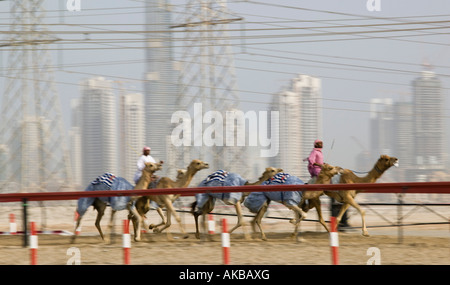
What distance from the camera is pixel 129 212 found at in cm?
1700

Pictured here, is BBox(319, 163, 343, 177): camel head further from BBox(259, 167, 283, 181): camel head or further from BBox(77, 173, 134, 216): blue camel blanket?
BBox(77, 173, 134, 216): blue camel blanket

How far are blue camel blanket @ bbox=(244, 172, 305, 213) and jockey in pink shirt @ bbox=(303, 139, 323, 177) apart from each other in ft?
5.03

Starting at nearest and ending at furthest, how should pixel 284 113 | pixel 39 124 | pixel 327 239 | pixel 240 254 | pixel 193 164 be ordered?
pixel 240 254 → pixel 327 239 → pixel 193 164 → pixel 39 124 → pixel 284 113

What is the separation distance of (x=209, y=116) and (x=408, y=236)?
63.8ft

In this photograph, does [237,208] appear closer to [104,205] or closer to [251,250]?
[251,250]

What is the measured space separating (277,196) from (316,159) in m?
2.26

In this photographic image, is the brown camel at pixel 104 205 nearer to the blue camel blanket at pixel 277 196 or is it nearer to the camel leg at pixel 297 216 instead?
the blue camel blanket at pixel 277 196

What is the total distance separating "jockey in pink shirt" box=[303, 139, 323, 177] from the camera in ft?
57.3

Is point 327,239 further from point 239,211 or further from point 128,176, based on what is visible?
point 128,176

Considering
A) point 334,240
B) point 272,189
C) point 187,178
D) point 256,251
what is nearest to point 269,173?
point 272,189

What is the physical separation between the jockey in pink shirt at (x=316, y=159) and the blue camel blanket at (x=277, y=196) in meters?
1.53
